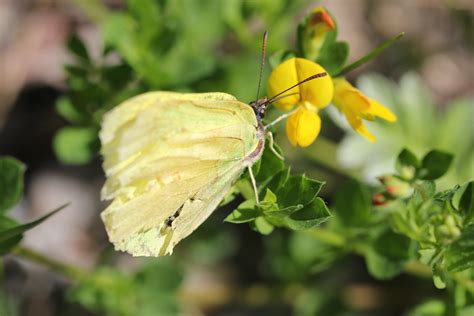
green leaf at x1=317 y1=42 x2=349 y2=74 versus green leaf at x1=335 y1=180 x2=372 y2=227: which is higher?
green leaf at x1=317 y1=42 x2=349 y2=74

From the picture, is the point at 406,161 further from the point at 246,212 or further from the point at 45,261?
the point at 45,261

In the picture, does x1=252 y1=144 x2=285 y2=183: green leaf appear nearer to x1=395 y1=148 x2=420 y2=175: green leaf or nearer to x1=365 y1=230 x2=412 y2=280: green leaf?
x1=395 y1=148 x2=420 y2=175: green leaf

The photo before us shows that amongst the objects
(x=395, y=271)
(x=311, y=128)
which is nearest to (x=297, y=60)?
(x=311, y=128)

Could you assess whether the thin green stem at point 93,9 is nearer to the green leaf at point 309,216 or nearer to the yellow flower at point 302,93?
the yellow flower at point 302,93

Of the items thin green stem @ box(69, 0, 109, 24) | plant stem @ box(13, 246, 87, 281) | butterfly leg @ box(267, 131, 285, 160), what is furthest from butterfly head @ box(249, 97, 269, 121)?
thin green stem @ box(69, 0, 109, 24)

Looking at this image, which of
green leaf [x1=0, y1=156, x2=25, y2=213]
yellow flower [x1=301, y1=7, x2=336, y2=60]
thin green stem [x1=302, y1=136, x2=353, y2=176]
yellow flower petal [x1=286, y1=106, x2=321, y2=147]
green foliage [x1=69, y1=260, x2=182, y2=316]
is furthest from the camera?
thin green stem [x1=302, y1=136, x2=353, y2=176]

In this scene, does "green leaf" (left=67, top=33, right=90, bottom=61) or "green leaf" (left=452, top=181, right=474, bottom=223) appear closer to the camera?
"green leaf" (left=452, top=181, right=474, bottom=223)
